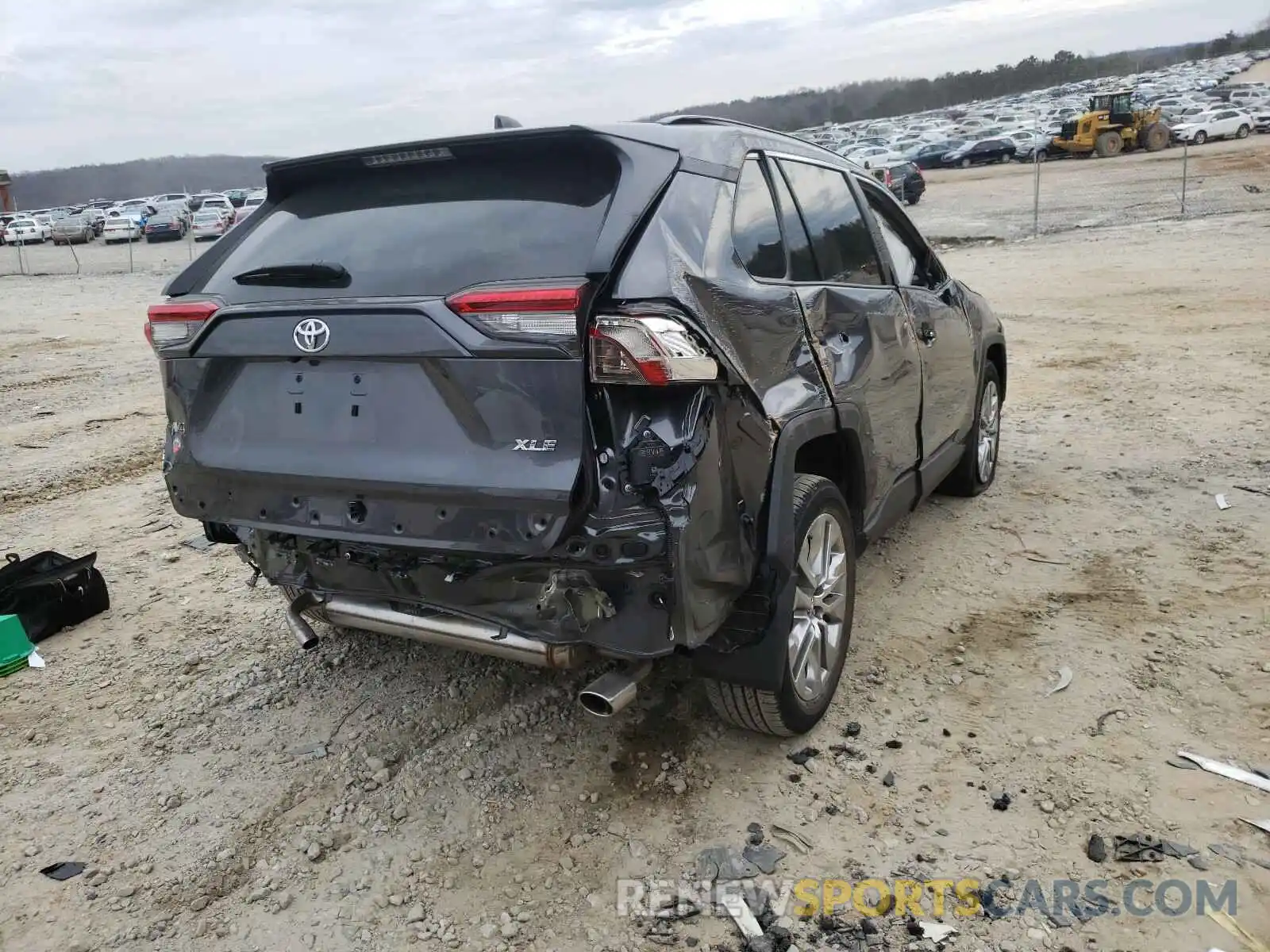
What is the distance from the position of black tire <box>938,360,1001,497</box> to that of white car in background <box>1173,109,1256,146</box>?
4461cm

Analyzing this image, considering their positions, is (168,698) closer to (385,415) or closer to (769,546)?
(385,415)

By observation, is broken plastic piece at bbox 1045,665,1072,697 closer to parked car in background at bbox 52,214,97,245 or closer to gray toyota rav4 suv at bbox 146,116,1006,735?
gray toyota rav4 suv at bbox 146,116,1006,735

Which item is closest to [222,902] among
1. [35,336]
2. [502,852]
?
[502,852]

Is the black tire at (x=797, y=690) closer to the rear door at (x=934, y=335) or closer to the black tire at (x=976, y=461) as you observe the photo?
the rear door at (x=934, y=335)

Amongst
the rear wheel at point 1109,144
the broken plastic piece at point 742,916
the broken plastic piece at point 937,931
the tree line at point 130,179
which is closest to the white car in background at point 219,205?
the rear wheel at point 1109,144

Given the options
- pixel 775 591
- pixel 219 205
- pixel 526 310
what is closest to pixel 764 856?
pixel 775 591

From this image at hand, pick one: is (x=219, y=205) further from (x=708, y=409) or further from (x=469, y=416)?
(x=708, y=409)

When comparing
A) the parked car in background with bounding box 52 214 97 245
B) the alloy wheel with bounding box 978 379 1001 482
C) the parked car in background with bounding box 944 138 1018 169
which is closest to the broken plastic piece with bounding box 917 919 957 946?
the alloy wheel with bounding box 978 379 1001 482

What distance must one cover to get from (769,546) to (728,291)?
759 millimetres

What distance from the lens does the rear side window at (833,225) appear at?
3.57 meters

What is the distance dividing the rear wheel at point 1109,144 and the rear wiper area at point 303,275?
45405 millimetres

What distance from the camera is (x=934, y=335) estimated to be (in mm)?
4492

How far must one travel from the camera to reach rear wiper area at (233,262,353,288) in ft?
9.33

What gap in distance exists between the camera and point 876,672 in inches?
149
